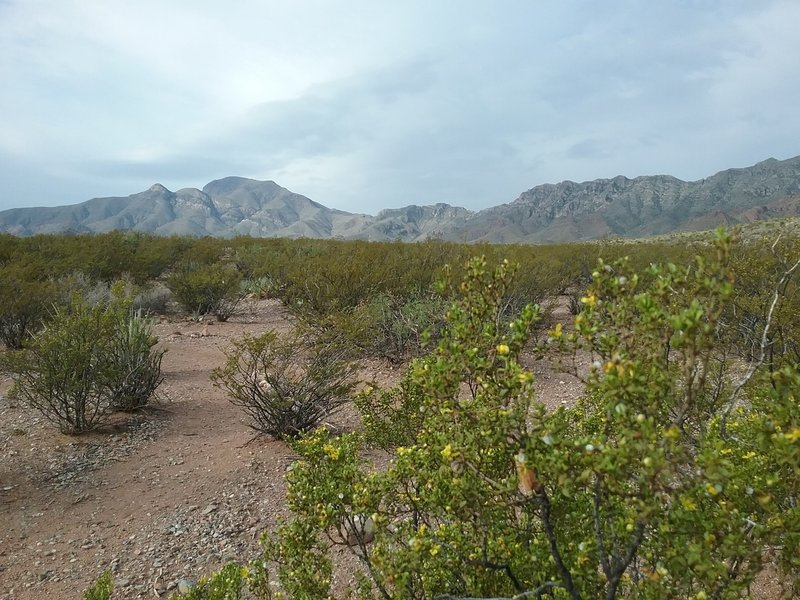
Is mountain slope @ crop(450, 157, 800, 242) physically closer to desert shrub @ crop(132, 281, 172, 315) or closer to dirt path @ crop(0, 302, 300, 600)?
desert shrub @ crop(132, 281, 172, 315)

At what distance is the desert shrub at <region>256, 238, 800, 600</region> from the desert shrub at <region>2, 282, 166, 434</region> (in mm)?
5098

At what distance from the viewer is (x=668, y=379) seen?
175 cm

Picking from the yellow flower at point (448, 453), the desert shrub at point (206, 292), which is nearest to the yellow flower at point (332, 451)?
the yellow flower at point (448, 453)

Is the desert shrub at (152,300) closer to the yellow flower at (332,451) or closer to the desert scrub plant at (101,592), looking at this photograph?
the desert scrub plant at (101,592)

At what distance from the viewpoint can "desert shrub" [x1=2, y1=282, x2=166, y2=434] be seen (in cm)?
650

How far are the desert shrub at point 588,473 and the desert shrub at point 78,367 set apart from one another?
5.10m

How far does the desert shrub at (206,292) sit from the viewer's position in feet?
48.8

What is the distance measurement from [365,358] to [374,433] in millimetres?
6892

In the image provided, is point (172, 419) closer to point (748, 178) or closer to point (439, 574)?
point (439, 574)

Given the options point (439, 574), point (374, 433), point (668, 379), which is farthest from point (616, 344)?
point (374, 433)

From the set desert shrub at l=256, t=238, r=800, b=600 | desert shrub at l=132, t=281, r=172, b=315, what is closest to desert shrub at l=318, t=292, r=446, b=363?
desert shrub at l=132, t=281, r=172, b=315

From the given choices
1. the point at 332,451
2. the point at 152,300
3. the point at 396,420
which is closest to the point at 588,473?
the point at 332,451

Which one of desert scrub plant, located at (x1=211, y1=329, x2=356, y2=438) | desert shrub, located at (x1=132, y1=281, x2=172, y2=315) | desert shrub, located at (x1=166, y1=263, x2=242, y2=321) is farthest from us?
desert shrub, located at (x1=132, y1=281, x2=172, y2=315)

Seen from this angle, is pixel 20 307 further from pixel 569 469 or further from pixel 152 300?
pixel 569 469
